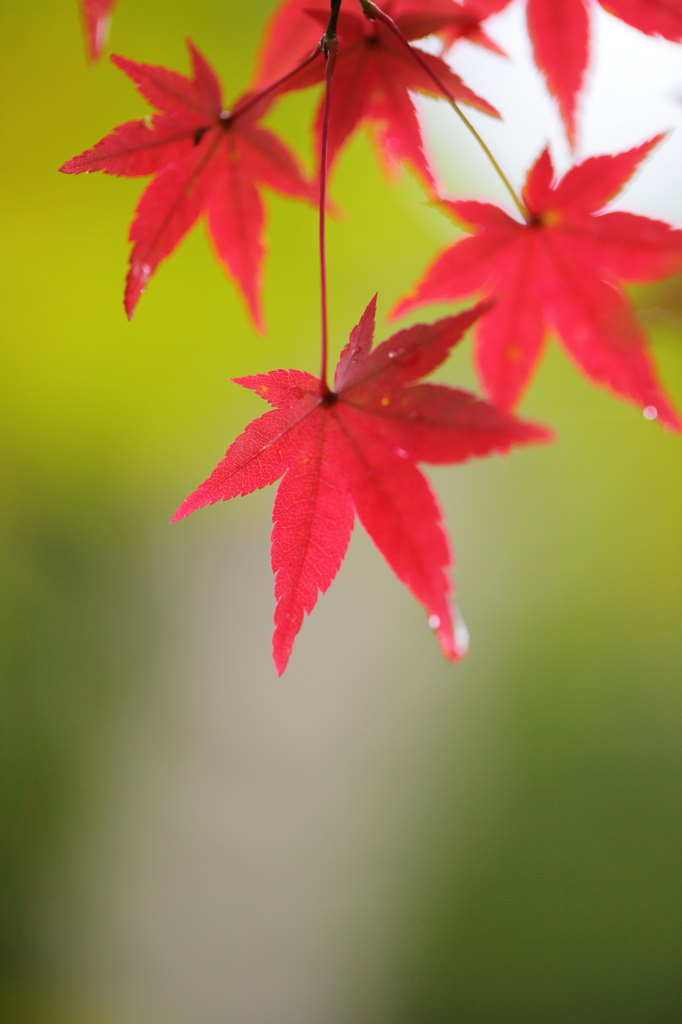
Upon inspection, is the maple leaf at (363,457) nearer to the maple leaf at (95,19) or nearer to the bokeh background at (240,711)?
the maple leaf at (95,19)

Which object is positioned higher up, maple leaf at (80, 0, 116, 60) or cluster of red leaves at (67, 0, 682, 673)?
maple leaf at (80, 0, 116, 60)

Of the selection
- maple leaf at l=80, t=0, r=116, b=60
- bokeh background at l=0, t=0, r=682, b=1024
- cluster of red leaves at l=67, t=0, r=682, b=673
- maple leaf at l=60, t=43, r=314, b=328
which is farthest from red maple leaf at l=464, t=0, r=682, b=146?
bokeh background at l=0, t=0, r=682, b=1024

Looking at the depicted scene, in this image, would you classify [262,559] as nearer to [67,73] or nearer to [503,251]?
[67,73]

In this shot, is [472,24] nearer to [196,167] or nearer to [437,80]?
[437,80]

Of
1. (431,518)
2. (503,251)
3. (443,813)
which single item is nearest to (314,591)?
(431,518)

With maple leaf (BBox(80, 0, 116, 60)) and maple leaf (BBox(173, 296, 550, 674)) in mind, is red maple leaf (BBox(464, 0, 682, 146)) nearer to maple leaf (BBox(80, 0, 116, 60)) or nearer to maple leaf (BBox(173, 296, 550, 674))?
maple leaf (BBox(173, 296, 550, 674))

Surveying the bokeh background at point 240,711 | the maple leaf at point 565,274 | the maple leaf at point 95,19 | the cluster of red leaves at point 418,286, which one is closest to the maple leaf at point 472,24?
the cluster of red leaves at point 418,286

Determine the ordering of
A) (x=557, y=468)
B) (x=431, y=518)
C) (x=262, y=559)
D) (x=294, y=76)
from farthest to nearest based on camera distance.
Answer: (x=557, y=468)
(x=262, y=559)
(x=294, y=76)
(x=431, y=518)
